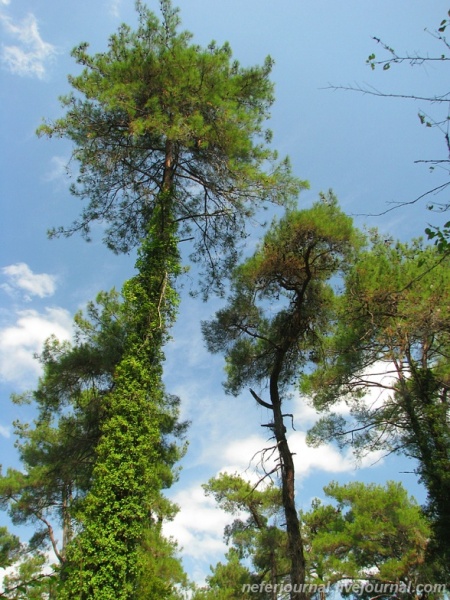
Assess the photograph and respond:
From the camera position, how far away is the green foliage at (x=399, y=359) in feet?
30.5

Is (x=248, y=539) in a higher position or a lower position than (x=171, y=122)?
lower

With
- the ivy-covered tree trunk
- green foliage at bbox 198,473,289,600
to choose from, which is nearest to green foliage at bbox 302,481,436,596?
green foliage at bbox 198,473,289,600

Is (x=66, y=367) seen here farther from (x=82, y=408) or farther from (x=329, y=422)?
(x=329, y=422)

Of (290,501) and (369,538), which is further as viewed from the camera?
(369,538)

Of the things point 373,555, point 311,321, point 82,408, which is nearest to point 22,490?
point 82,408

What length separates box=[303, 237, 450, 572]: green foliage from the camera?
30.5ft

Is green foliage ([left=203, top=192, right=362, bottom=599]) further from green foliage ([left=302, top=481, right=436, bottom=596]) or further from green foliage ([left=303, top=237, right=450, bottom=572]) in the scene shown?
green foliage ([left=302, top=481, right=436, bottom=596])

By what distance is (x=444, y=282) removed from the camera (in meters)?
10.2

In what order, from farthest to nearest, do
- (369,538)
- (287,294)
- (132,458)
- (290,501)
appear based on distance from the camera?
(369,538)
(287,294)
(290,501)
(132,458)

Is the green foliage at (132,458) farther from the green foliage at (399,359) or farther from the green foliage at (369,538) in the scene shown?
the green foliage at (369,538)

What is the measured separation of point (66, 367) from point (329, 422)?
760 centimetres

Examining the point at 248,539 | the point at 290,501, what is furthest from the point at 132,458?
the point at 248,539

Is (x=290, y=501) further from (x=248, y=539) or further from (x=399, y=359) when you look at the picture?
(x=248, y=539)

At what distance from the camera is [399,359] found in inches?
421
